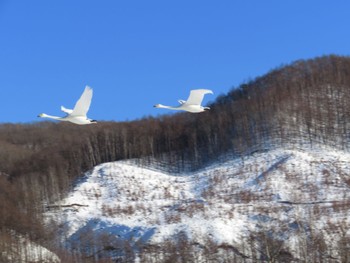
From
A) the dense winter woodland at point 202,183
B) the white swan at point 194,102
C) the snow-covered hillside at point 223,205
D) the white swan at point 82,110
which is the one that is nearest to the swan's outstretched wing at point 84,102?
the white swan at point 82,110

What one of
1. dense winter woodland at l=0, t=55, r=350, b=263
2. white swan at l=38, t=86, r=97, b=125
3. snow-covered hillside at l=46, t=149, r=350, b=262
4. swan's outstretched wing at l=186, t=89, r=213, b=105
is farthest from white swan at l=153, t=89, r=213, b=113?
snow-covered hillside at l=46, t=149, r=350, b=262

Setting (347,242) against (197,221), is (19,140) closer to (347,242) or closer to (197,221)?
(197,221)

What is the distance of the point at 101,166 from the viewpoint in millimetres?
85938

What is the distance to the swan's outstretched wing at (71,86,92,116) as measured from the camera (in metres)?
29.6

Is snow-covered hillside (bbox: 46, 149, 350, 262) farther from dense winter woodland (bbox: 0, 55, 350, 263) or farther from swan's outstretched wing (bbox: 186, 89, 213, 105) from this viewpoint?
swan's outstretched wing (bbox: 186, 89, 213, 105)

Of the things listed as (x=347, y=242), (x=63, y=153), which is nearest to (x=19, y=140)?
(x=63, y=153)

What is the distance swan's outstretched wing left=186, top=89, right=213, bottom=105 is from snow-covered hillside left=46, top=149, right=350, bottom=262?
56.0 ft

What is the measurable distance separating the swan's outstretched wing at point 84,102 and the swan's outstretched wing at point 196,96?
463 cm

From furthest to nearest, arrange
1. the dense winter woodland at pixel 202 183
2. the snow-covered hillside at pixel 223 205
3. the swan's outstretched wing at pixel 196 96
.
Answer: the snow-covered hillside at pixel 223 205 → the dense winter woodland at pixel 202 183 → the swan's outstretched wing at pixel 196 96

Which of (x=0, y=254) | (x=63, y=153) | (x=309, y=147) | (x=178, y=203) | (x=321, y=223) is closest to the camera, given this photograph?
(x=0, y=254)

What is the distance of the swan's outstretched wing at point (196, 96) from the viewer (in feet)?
105

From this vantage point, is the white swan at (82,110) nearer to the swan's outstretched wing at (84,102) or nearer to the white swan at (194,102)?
the swan's outstretched wing at (84,102)

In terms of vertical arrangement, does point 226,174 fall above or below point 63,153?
below

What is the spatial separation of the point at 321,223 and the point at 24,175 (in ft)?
141
